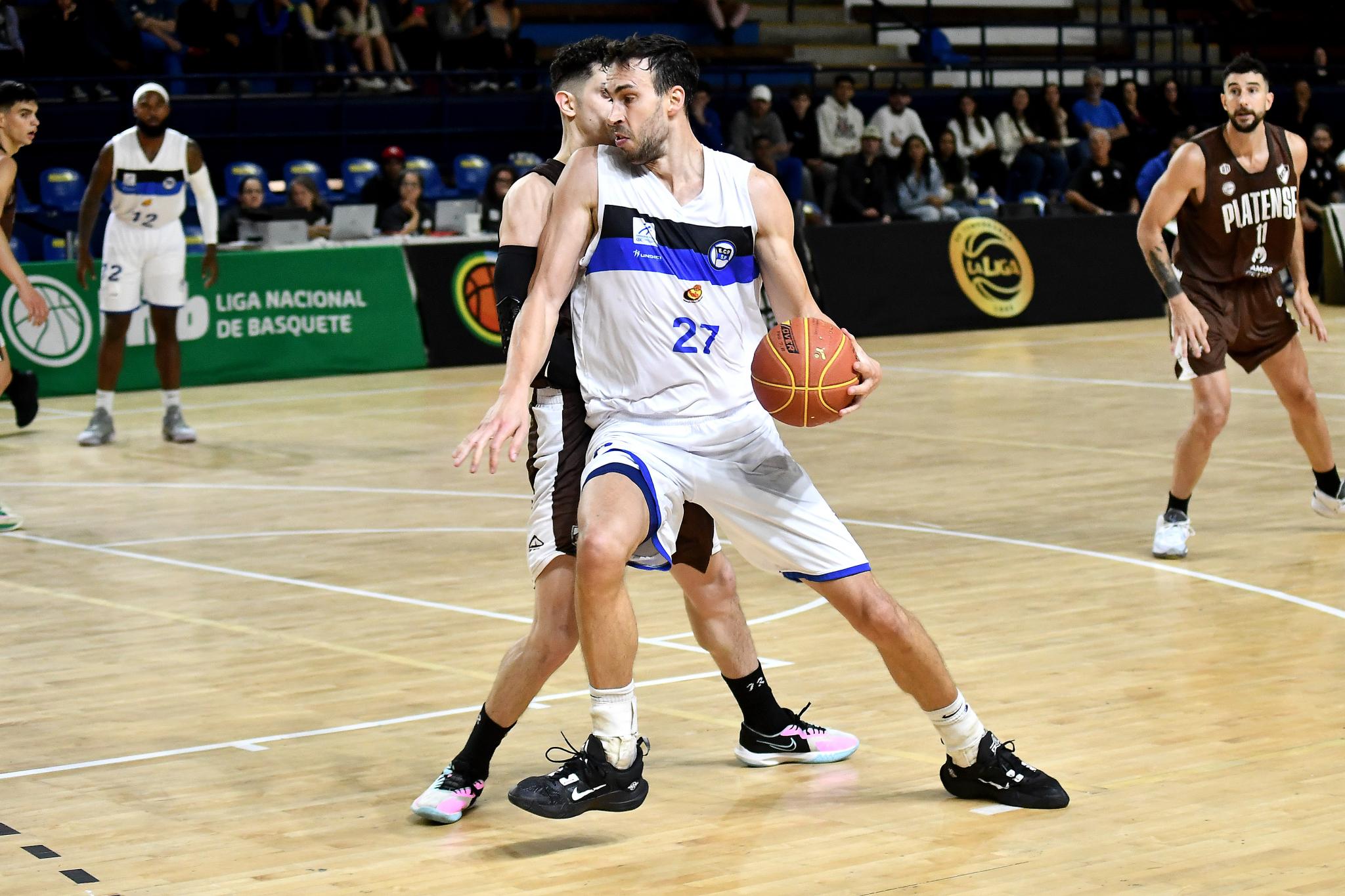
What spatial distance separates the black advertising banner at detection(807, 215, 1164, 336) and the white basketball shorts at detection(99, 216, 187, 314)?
721cm

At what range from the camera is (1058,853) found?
455 centimetres

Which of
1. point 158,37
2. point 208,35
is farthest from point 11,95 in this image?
point 158,37

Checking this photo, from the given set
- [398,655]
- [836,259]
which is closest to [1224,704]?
[398,655]

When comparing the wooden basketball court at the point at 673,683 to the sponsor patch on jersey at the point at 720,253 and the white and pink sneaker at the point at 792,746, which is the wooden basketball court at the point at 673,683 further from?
the sponsor patch on jersey at the point at 720,253

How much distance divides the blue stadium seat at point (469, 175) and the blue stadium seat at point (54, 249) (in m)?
4.51

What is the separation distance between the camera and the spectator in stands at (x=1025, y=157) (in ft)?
77.3

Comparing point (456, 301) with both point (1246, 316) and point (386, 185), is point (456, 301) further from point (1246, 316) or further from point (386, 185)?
point (1246, 316)

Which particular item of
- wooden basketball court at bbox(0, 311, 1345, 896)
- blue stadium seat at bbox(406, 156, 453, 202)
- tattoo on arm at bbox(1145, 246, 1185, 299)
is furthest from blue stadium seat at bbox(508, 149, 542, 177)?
tattoo on arm at bbox(1145, 246, 1185, 299)

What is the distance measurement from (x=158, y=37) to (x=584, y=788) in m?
17.2

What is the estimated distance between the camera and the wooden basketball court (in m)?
4.60

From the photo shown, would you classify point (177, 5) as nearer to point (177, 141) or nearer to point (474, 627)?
point (177, 141)

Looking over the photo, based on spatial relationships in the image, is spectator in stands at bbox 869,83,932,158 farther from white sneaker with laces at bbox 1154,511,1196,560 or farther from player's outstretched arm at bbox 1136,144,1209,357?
white sneaker with laces at bbox 1154,511,1196,560

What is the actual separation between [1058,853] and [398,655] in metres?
3.01

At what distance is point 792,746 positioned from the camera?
5445mm
